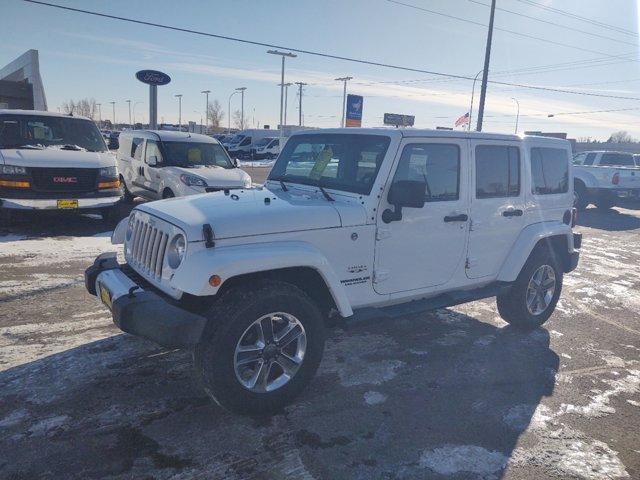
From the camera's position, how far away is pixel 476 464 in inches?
120

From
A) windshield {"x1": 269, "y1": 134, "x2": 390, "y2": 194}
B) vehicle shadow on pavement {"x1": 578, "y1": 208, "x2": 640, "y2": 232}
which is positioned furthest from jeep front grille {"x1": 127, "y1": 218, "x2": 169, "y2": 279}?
vehicle shadow on pavement {"x1": 578, "y1": 208, "x2": 640, "y2": 232}

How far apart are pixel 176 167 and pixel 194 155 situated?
2.34ft

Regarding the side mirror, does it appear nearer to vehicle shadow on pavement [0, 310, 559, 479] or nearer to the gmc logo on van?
vehicle shadow on pavement [0, 310, 559, 479]

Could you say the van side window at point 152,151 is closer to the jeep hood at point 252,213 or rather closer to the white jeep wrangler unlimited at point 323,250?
the white jeep wrangler unlimited at point 323,250

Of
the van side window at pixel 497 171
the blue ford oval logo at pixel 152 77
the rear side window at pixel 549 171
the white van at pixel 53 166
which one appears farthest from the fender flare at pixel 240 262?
the blue ford oval logo at pixel 152 77

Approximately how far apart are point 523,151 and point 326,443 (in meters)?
3.57

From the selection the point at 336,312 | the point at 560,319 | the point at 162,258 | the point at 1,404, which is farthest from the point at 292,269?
the point at 560,319

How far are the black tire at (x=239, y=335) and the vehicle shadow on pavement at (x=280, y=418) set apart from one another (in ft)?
0.46

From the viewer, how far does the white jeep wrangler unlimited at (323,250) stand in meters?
3.18

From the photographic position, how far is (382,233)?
3906 mm

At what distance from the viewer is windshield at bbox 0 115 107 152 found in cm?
879

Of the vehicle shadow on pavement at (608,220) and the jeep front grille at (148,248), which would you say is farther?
the vehicle shadow on pavement at (608,220)

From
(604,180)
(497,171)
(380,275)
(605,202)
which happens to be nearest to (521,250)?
(497,171)

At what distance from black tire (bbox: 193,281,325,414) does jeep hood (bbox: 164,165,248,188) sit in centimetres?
680
